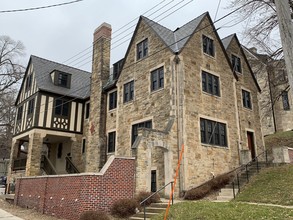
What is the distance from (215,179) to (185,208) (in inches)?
233

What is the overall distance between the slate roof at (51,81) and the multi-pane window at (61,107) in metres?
0.79

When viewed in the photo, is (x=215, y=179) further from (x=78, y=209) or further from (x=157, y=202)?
(x=78, y=209)

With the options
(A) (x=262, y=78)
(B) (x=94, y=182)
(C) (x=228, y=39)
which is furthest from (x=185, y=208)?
(A) (x=262, y=78)

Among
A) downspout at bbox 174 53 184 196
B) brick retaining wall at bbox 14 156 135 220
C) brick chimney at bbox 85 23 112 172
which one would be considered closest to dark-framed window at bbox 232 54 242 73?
downspout at bbox 174 53 184 196

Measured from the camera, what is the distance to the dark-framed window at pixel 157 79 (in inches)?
681

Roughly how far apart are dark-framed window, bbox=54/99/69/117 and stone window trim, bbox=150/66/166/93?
400 inches

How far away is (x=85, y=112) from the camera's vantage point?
25.2m

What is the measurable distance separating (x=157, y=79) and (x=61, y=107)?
1083 centimetres

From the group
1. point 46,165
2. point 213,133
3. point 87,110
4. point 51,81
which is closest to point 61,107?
point 87,110

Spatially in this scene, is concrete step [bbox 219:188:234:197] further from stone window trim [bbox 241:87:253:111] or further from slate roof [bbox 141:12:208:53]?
slate roof [bbox 141:12:208:53]

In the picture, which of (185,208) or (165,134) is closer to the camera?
(185,208)

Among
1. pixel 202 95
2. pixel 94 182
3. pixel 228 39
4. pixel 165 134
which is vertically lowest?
pixel 94 182

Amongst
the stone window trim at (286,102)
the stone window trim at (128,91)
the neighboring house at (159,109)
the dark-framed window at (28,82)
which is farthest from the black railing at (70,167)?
the stone window trim at (286,102)

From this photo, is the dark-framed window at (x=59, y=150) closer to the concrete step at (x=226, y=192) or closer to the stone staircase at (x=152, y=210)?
the stone staircase at (x=152, y=210)
